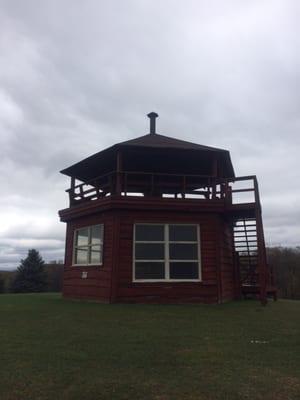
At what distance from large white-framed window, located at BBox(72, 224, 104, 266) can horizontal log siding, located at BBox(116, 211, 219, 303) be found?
3.46ft

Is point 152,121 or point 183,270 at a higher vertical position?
point 152,121

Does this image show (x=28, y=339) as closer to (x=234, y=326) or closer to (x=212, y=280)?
(x=234, y=326)

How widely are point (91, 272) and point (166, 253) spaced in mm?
2959

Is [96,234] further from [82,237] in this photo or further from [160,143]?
[160,143]

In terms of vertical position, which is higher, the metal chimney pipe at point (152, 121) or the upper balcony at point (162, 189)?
the metal chimney pipe at point (152, 121)

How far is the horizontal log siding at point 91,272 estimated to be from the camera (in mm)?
13266

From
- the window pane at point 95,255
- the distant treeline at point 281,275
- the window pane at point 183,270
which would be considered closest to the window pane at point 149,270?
the window pane at point 183,270

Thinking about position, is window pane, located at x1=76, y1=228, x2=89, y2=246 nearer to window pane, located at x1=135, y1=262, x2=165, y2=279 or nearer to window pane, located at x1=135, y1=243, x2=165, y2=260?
window pane, located at x1=135, y1=243, x2=165, y2=260

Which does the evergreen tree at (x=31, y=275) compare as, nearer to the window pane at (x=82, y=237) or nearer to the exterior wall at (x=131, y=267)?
the window pane at (x=82, y=237)

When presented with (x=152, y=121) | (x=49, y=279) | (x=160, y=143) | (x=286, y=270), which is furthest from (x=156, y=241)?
(x=286, y=270)

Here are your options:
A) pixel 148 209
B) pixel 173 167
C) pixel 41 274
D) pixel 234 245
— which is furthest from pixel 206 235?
pixel 41 274

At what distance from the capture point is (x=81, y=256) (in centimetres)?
1514

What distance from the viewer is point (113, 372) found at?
521 centimetres

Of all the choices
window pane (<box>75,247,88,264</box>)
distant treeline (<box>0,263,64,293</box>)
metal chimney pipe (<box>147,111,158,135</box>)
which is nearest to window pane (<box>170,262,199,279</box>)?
window pane (<box>75,247,88,264</box>)
